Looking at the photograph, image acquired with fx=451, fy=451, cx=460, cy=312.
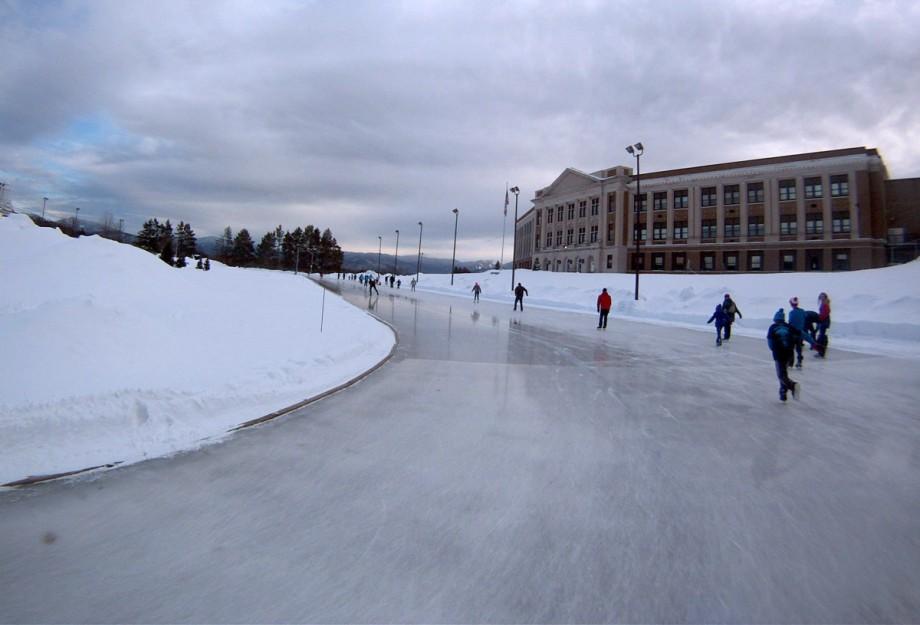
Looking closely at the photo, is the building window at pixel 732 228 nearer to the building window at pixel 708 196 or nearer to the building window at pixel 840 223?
the building window at pixel 708 196

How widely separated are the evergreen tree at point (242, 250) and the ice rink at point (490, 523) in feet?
→ 404

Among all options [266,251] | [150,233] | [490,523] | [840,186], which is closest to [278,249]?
[266,251]

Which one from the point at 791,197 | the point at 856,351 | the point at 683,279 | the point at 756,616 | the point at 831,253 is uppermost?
the point at 791,197

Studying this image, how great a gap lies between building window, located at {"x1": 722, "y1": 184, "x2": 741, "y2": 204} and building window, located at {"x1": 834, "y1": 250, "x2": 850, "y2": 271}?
12.5 meters

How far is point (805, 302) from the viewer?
955 inches

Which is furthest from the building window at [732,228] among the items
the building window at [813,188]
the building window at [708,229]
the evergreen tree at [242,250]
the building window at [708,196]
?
the evergreen tree at [242,250]

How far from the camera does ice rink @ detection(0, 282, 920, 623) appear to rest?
243 centimetres

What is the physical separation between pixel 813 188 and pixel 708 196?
11318mm

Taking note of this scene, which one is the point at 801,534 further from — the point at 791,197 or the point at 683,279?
the point at 791,197

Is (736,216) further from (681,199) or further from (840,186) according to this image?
(840,186)

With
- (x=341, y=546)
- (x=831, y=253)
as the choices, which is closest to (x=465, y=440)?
(x=341, y=546)

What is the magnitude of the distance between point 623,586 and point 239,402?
16.9 feet

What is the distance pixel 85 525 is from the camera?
3.05m

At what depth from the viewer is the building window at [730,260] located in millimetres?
58503
